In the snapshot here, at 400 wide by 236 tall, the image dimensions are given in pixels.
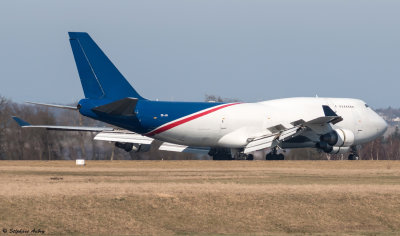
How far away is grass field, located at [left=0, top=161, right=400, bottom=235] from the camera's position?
22.8 meters

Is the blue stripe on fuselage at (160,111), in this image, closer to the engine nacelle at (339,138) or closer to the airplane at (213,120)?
the airplane at (213,120)

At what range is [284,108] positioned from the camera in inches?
2309

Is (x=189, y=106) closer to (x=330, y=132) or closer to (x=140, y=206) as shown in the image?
(x=330, y=132)

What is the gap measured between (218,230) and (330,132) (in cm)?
3481

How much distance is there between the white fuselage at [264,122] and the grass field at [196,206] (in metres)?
19.7

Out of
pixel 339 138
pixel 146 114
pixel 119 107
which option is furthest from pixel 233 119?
pixel 119 107

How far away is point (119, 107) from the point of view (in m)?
49.5

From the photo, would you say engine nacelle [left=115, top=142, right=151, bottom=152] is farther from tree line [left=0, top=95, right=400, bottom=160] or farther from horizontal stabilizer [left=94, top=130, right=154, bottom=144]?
tree line [left=0, top=95, right=400, bottom=160]

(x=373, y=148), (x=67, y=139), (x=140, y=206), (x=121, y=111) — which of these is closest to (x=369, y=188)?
(x=140, y=206)

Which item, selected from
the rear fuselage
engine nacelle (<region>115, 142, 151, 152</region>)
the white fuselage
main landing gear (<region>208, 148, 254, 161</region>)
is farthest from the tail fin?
main landing gear (<region>208, 148, 254, 161</region>)

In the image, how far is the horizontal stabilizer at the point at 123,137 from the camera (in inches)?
2215

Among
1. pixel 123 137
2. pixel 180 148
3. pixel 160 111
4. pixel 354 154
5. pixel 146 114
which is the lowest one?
pixel 354 154

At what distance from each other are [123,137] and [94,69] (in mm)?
8142

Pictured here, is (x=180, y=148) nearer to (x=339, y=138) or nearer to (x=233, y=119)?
(x=233, y=119)
